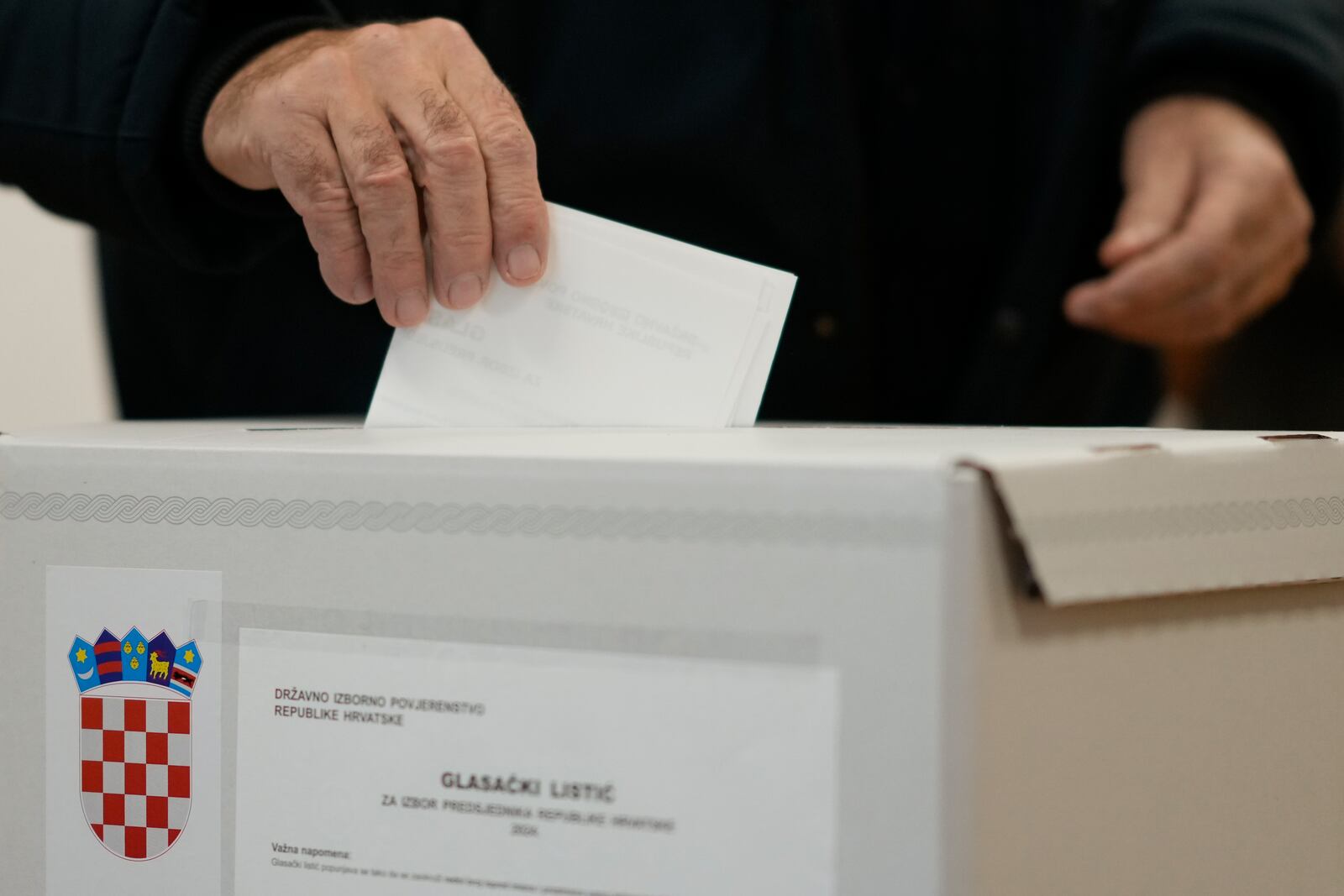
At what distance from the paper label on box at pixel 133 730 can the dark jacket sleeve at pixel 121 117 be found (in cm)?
25

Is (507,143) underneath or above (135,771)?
above

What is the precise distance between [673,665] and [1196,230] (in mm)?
594

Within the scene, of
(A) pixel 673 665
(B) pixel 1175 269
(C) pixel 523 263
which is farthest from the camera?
(B) pixel 1175 269

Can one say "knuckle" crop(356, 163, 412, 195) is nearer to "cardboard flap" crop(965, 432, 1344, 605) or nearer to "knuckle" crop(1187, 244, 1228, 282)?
"cardboard flap" crop(965, 432, 1344, 605)

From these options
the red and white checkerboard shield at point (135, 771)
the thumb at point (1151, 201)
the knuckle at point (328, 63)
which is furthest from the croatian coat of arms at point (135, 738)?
the thumb at point (1151, 201)

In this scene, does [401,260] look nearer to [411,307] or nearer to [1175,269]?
[411,307]

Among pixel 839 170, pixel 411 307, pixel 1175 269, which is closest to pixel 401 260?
pixel 411 307

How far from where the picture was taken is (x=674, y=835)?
35 centimetres

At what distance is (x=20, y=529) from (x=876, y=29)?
2.39ft

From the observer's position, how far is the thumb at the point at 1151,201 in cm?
76

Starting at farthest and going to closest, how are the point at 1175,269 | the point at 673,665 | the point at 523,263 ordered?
the point at 1175,269 → the point at 523,263 → the point at 673,665

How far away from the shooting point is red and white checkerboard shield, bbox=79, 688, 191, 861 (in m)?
0.40

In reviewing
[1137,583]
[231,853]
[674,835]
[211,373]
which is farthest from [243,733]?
[211,373]

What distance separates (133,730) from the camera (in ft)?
1.33
